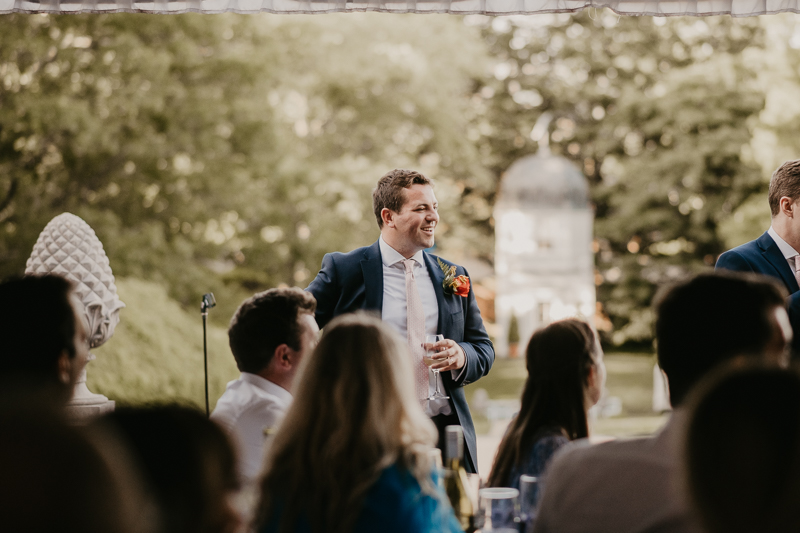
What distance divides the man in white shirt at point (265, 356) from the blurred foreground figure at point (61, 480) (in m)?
1.59

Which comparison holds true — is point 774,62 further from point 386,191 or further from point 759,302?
point 759,302

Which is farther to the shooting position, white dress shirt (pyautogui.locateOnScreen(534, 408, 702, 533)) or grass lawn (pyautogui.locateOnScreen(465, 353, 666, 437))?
grass lawn (pyautogui.locateOnScreen(465, 353, 666, 437))

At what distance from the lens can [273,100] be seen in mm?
12938

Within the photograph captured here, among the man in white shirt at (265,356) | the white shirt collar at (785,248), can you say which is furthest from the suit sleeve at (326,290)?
the white shirt collar at (785,248)

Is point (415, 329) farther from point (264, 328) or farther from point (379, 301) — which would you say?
point (264, 328)

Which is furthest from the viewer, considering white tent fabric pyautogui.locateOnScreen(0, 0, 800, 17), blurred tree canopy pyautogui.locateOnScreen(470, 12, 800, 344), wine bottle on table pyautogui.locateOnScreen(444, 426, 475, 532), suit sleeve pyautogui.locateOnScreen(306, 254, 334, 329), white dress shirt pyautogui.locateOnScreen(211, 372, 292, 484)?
blurred tree canopy pyautogui.locateOnScreen(470, 12, 800, 344)

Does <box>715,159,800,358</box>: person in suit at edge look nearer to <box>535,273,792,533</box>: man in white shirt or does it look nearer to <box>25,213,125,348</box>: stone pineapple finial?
<box>535,273,792,533</box>: man in white shirt

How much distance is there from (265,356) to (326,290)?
1.13 meters

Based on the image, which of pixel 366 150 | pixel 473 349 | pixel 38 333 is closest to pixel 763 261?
pixel 473 349

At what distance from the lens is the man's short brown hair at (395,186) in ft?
11.9

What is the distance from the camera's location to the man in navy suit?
3.58m

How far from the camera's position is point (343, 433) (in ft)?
5.78

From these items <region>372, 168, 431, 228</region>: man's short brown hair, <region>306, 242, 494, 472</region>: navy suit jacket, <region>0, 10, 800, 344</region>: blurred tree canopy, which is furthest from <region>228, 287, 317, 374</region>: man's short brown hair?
<region>0, 10, 800, 344</region>: blurred tree canopy

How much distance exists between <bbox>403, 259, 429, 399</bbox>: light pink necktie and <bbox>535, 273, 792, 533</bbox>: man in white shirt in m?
1.68
